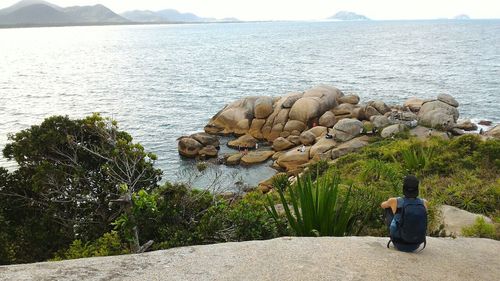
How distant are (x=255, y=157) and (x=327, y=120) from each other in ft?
21.6

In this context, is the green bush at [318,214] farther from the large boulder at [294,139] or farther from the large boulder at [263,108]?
the large boulder at [263,108]

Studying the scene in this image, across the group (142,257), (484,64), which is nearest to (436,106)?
(142,257)

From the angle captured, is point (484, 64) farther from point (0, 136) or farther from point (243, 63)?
point (0, 136)

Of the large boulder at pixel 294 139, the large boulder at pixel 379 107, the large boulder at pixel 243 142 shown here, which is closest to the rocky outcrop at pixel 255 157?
the large boulder at pixel 243 142

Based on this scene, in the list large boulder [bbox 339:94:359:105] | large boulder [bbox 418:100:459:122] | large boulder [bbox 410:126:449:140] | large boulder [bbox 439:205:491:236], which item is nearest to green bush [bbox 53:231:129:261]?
large boulder [bbox 439:205:491:236]

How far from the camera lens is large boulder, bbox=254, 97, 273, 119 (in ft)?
105

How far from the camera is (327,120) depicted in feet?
98.7

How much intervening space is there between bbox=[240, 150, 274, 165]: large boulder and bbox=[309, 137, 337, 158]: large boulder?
294 centimetres

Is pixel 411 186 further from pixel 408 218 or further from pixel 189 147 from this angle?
pixel 189 147

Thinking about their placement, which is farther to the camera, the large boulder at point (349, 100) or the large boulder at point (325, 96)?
the large boulder at point (349, 100)

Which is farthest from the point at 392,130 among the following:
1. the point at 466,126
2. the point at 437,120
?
the point at 466,126

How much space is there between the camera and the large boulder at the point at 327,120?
29938 mm

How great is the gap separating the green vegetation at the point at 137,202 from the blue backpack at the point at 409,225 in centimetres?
112

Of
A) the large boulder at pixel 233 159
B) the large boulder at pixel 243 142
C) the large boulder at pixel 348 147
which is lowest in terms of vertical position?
the large boulder at pixel 233 159
